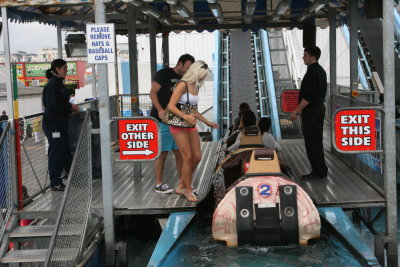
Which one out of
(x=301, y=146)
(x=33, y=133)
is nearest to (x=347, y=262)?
(x=33, y=133)

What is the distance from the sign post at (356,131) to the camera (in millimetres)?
7621

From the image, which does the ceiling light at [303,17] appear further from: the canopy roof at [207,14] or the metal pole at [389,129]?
the metal pole at [389,129]

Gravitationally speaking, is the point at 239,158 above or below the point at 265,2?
below

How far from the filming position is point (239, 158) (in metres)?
8.46

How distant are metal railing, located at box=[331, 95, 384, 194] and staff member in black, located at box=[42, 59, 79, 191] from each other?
413 cm

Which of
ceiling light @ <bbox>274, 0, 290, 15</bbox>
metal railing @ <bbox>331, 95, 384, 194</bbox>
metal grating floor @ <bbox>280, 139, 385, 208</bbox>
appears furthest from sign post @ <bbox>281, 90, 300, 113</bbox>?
metal railing @ <bbox>331, 95, 384, 194</bbox>

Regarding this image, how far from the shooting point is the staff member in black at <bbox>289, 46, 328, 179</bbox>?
363 inches

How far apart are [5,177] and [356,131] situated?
4289 millimetres

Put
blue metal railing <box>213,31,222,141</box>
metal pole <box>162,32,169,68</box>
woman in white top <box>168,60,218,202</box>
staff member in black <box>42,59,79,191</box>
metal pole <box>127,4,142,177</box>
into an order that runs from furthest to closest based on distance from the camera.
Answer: blue metal railing <box>213,31,222,141</box>
metal pole <box>162,32,169,68</box>
metal pole <box>127,4,142,177</box>
staff member in black <box>42,59,79,191</box>
woman in white top <box>168,60,218,202</box>

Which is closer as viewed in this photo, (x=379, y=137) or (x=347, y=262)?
(x=347, y=262)

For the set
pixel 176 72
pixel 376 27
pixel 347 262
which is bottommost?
pixel 347 262

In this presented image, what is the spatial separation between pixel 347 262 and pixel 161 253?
2051mm

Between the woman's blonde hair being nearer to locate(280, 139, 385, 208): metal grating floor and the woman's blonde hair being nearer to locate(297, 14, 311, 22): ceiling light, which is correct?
locate(280, 139, 385, 208): metal grating floor

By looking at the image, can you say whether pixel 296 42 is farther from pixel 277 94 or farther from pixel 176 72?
pixel 176 72
